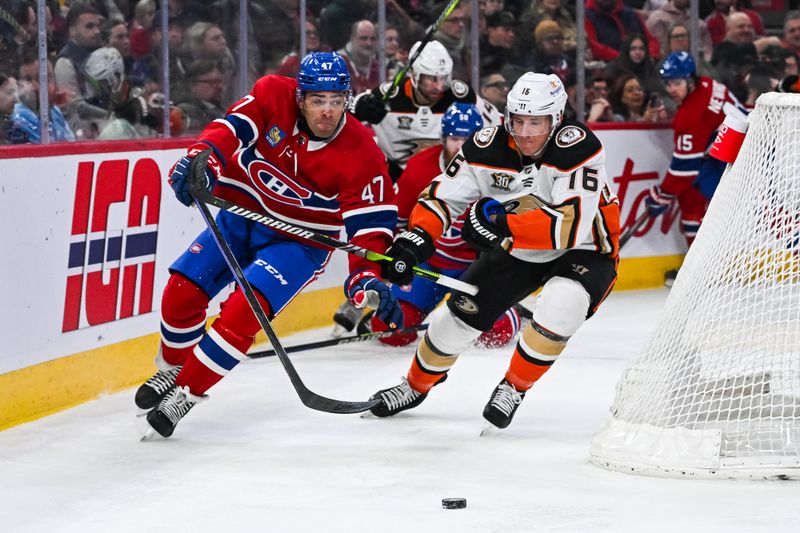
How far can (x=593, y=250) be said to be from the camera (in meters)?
4.08

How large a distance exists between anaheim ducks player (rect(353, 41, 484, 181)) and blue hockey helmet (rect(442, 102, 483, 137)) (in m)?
0.48

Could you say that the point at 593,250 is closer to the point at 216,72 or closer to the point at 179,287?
the point at 179,287

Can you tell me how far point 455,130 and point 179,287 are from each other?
69.6 inches

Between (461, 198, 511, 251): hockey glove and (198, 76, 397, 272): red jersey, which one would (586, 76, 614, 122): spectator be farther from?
(461, 198, 511, 251): hockey glove

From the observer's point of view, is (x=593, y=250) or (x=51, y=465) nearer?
(x=51, y=465)

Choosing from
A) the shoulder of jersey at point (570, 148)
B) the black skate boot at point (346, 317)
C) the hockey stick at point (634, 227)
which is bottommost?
the hockey stick at point (634, 227)

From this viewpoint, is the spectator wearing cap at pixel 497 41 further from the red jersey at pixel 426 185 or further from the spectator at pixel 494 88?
the red jersey at pixel 426 185

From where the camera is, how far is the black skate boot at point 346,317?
19.1 ft

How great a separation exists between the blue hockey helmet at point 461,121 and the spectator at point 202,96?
0.98m

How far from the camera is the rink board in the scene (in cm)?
420

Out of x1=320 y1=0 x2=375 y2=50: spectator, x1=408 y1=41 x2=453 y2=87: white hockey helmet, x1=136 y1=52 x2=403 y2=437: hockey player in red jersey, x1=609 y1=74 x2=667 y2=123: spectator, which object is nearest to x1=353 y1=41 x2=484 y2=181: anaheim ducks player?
x1=408 y1=41 x2=453 y2=87: white hockey helmet

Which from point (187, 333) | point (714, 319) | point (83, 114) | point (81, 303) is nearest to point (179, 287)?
point (187, 333)

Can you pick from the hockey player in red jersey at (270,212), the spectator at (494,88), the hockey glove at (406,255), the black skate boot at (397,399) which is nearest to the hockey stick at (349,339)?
the black skate boot at (397,399)

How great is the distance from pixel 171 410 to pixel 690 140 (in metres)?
4.29
